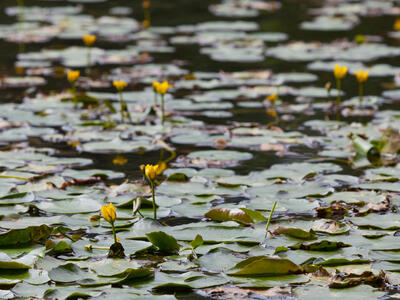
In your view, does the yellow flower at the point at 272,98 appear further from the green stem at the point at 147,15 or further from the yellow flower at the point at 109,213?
the green stem at the point at 147,15

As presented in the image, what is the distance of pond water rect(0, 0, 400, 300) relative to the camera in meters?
2.15

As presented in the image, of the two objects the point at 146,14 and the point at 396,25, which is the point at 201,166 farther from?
the point at 146,14

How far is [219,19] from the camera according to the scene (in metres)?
7.73

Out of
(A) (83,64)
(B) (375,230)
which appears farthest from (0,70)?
(B) (375,230)

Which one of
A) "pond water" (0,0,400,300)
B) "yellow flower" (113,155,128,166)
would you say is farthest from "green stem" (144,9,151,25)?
"yellow flower" (113,155,128,166)

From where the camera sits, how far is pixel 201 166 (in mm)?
3314

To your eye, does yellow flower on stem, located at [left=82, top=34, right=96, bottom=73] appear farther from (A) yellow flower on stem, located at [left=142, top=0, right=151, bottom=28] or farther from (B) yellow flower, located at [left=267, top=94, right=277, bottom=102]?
(A) yellow flower on stem, located at [left=142, top=0, right=151, bottom=28]

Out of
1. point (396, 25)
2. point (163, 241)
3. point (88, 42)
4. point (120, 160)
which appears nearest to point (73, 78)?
point (120, 160)

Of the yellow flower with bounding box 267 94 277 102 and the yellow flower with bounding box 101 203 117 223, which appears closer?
the yellow flower with bounding box 101 203 117 223

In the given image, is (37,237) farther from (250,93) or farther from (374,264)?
(250,93)

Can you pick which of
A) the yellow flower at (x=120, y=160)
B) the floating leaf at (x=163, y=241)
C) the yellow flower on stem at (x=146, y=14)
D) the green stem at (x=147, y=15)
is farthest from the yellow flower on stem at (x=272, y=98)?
the green stem at (x=147, y=15)

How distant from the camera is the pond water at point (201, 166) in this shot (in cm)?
215

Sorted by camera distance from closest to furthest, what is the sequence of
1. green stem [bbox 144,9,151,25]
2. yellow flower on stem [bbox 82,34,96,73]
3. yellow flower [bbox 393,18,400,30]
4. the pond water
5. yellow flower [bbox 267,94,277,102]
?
the pond water → yellow flower [bbox 267,94,277,102] → yellow flower on stem [bbox 82,34,96,73] → yellow flower [bbox 393,18,400,30] → green stem [bbox 144,9,151,25]

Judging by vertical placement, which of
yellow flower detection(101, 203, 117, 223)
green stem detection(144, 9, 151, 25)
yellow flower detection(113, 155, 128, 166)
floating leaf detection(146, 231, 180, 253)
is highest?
green stem detection(144, 9, 151, 25)
